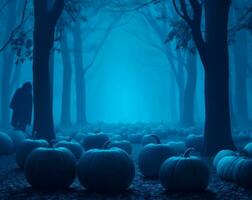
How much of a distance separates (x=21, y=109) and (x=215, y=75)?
8.41 m

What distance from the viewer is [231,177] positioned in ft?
25.6

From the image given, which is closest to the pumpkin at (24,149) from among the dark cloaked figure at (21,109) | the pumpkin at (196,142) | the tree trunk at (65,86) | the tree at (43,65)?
the tree at (43,65)

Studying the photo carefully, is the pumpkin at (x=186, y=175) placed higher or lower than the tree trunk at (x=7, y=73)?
lower

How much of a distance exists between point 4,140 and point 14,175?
4637mm

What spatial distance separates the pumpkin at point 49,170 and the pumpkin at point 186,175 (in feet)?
4.71

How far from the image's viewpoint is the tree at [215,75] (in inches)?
475

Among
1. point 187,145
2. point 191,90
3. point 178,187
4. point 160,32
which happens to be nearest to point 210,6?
point 187,145

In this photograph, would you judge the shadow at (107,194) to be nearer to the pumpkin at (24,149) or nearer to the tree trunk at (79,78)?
the pumpkin at (24,149)

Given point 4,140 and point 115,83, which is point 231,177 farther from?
point 115,83

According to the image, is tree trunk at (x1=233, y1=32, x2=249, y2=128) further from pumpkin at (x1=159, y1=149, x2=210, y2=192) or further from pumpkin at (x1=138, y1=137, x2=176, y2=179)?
pumpkin at (x1=159, y1=149, x2=210, y2=192)

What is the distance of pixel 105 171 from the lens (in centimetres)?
679

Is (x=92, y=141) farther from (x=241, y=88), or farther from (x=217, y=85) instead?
(x=241, y=88)

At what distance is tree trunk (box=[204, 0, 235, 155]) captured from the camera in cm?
1205

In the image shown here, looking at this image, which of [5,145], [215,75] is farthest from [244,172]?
[5,145]
